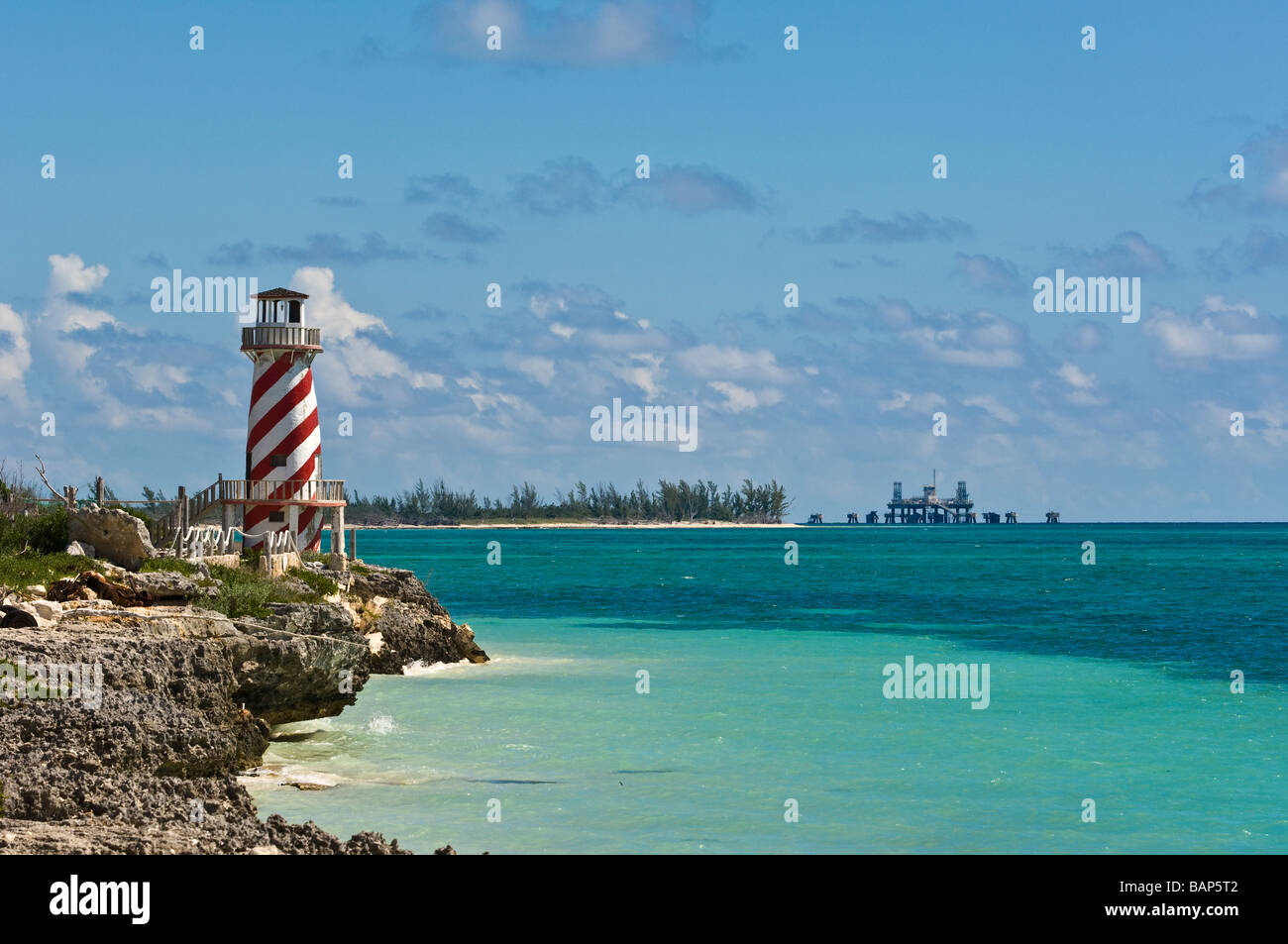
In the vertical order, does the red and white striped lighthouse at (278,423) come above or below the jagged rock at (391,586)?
above

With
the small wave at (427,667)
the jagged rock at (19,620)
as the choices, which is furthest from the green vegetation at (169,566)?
the small wave at (427,667)

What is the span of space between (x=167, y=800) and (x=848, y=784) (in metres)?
10.4

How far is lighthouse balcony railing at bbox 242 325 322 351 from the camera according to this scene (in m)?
34.1

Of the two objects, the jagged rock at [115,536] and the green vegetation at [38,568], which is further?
the jagged rock at [115,536]

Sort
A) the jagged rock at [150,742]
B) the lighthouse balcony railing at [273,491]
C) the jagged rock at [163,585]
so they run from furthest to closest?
the lighthouse balcony railing at [273,491]
the jagged rock at [163,585]
the jagged rock at [150,742]

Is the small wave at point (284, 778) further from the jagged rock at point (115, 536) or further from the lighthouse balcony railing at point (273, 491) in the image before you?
the lighthouse balcony railing at point (273, 491)

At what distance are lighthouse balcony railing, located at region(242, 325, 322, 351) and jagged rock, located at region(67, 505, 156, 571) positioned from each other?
10.6 metres

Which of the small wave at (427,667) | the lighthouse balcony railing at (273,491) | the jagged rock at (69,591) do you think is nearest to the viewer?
the jagged rock at (69,591)

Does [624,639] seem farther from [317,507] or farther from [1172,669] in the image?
[1172,669]

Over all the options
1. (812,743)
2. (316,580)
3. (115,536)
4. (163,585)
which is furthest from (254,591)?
(812,743)

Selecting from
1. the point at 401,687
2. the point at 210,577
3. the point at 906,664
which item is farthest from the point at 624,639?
the point at 210,577

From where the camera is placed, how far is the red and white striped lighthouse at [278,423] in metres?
34.0

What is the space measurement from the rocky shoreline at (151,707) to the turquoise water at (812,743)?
1.21m

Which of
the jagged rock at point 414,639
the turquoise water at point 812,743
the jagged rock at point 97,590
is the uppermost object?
the jagged rock at point 97,590
